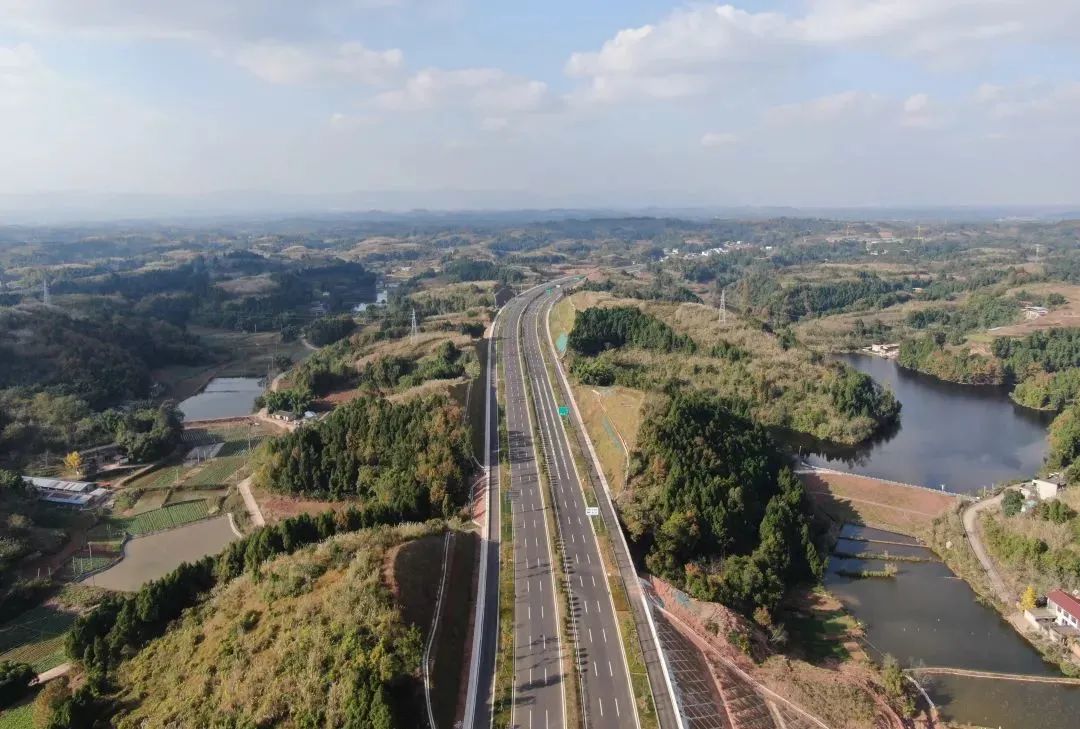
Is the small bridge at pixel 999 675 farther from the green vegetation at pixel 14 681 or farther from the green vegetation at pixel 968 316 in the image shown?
the green vegetation at pixel 968 316

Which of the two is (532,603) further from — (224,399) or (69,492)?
(224,399)

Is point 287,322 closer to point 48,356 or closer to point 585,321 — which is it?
point 48,356

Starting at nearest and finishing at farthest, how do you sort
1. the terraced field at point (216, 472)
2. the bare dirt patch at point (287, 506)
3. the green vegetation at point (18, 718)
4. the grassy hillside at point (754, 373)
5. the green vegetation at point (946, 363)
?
the green vegetation at point (18, 718)
the bare dirt patch at point (287, 506)
the terraced field at point (216, 472)
the grassy hillside at point (754, 373)
the green vegetation at point (946, 363)

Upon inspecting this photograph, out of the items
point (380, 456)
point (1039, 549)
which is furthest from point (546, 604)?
point (1039, 549)

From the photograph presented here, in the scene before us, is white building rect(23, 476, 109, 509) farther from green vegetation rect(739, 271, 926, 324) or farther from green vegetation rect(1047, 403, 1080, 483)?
green vegetation rect(739, 271, 926, 324)

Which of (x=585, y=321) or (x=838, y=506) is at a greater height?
(x=585, y=321)

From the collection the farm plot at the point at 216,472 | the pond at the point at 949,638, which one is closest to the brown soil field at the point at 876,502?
the pond at the point at 949,638

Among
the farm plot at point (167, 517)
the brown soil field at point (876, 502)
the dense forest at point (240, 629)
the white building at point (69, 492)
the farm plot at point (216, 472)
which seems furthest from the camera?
the farm plot at point (216, 472)

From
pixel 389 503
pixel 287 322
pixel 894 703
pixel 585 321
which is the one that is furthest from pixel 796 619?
pixel 287 322

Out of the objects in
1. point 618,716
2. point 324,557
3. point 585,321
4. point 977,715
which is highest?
point 585,321
